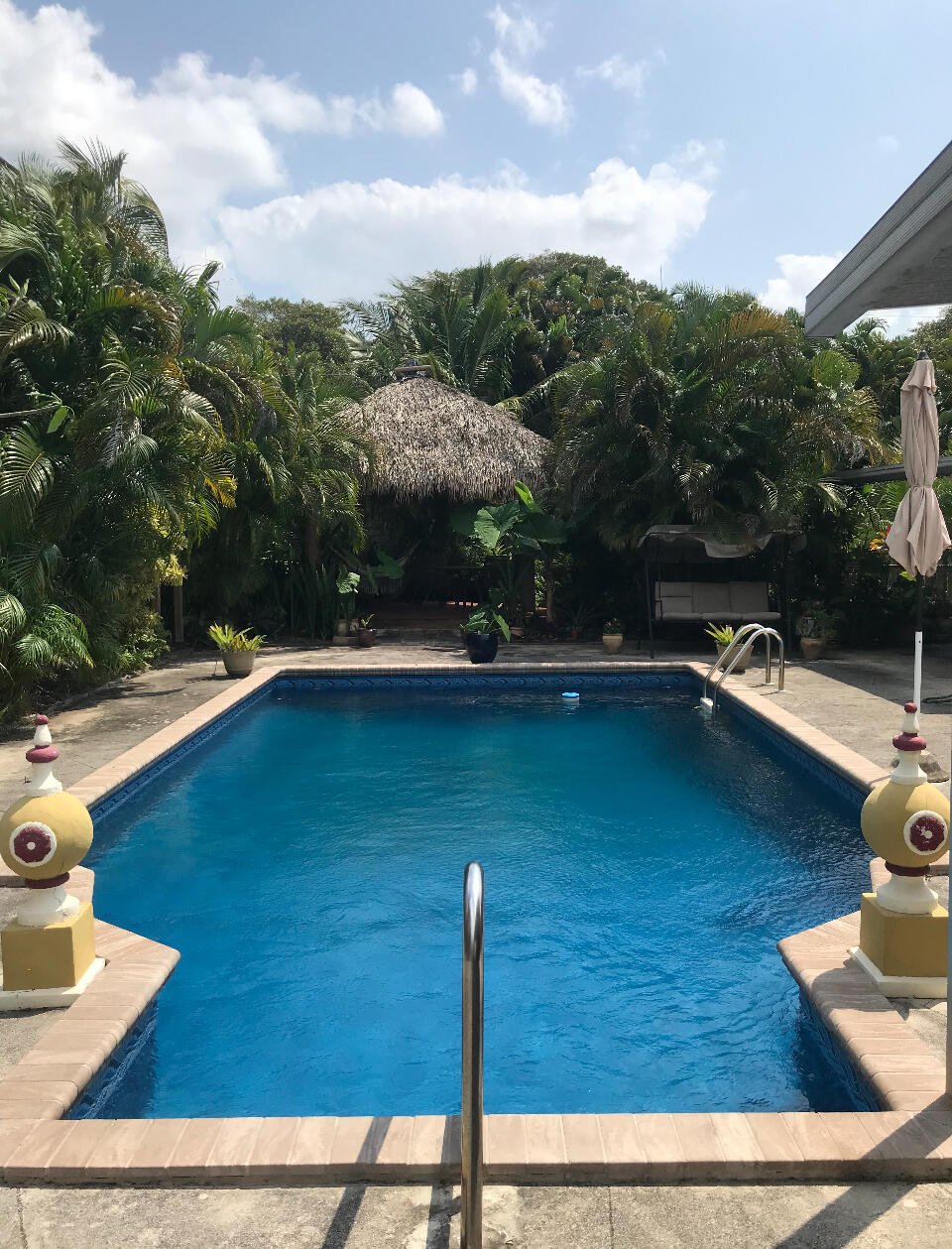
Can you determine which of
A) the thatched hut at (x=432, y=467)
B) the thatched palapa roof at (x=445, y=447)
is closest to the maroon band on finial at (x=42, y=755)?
the thatched hut at (x=432, y=467)

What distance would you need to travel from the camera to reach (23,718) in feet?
31.1

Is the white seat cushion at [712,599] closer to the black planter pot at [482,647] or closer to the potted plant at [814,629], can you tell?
the potted plant at [814,629]

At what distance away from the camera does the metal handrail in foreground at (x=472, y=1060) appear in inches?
89.0

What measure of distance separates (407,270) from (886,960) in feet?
82.4

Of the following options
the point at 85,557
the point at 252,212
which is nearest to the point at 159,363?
the point at 85,557

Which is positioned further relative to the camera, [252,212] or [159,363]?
[252,212]

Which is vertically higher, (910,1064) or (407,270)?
(407,270)

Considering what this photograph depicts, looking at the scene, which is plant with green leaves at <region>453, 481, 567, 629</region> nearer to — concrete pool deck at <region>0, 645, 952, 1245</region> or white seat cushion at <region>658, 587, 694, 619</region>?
white seat cushion at <region>658, 587, 694, 619</region>

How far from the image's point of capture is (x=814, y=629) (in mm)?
14469

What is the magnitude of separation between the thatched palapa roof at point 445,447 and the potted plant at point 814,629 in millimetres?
5404

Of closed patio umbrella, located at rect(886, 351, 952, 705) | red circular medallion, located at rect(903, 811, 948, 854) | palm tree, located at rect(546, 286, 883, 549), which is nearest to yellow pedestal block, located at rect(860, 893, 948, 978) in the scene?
red circular medallion, located at rect(903, 811, 948, 854)

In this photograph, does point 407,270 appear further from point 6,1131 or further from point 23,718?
point 6,1131

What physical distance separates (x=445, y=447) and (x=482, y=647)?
5286 mm

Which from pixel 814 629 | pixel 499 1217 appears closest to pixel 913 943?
pixel 499 1217
